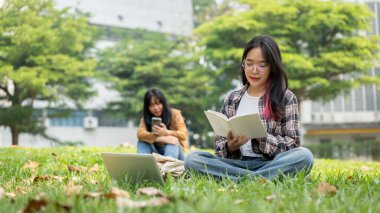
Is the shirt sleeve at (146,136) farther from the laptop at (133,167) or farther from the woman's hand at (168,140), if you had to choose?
the laptop at (133,167)

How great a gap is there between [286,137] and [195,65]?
15524mm

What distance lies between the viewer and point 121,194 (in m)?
2.19

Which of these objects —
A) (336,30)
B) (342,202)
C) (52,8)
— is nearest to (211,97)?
(336,30)

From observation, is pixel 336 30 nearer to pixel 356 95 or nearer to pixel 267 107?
pixel 356 95

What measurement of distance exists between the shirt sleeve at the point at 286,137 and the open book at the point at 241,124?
0.18 metres

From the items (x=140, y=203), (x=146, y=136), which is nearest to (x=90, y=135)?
(x=146, y=136)

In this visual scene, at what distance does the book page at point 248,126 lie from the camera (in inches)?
111

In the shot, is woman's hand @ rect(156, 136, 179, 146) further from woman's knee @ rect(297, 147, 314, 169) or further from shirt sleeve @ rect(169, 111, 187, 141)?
woman's knee @ rect(297, 147, 314, 169)

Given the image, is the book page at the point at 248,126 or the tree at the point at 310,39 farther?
the tree at the point at 310,39

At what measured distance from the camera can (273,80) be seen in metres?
3.38

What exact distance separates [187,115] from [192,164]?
1629 centimetres

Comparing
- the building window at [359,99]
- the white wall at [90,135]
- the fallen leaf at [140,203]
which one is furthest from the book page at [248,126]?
the white wall at [90,135]

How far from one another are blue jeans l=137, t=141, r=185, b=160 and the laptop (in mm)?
2039

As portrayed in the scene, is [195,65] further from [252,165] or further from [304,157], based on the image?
[304,157]
